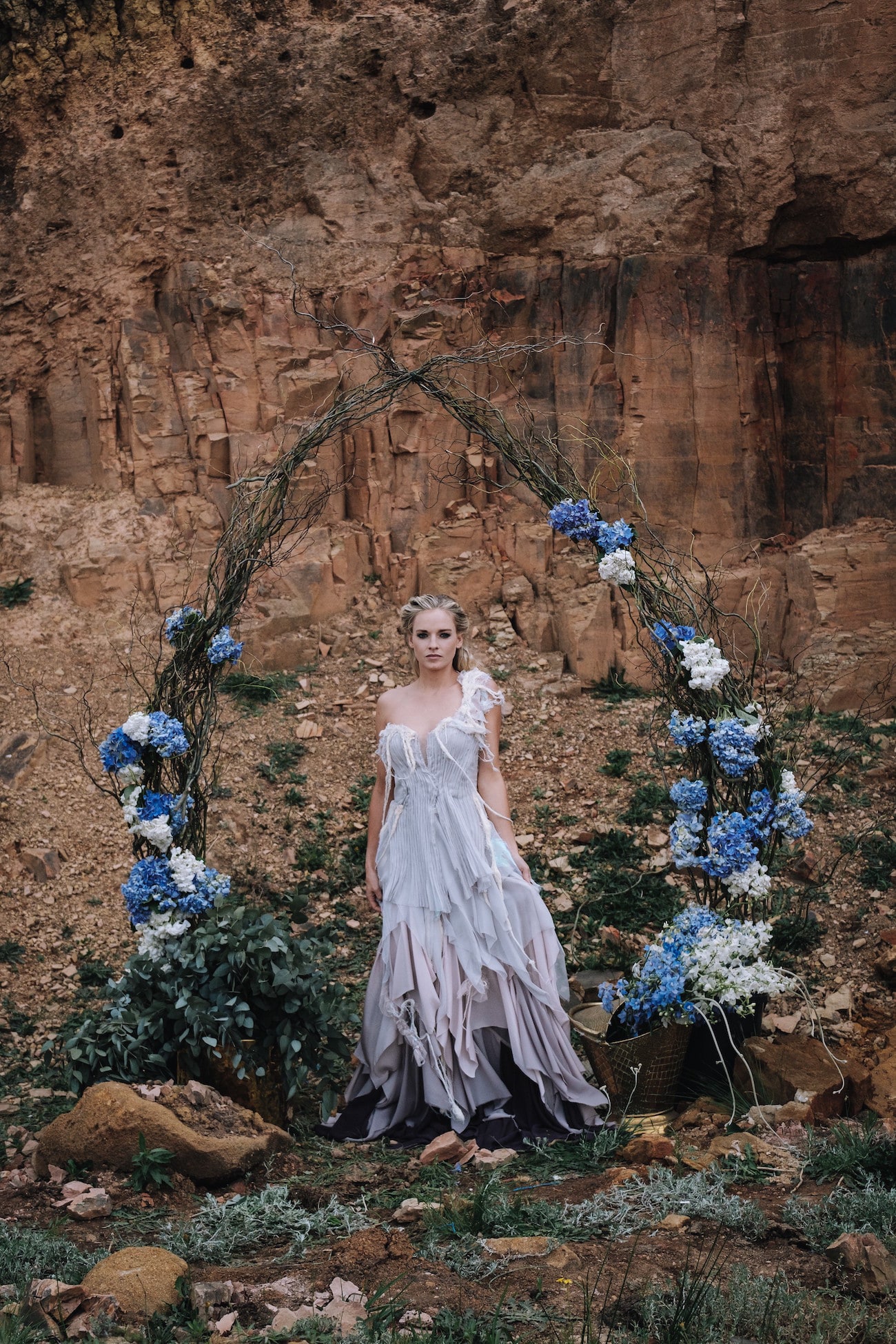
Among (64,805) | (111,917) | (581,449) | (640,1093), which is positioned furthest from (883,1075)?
(581,449)

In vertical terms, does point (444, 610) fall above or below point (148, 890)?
above

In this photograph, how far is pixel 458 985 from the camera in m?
4.54

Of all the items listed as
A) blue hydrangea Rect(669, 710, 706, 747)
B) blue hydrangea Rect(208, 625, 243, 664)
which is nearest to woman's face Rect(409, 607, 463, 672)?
blue hydrangea Rect(208, 625, 243, 664)

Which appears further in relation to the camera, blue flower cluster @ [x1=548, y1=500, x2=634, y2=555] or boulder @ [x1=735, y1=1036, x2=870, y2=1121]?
blue flower cluster @ [x1=548, y1=500, x2=634, y2=555]

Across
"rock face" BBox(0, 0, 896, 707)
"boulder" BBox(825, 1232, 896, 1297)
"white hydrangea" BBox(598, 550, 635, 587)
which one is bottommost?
"boulder" BBox(825, 1232, 896, 1297)

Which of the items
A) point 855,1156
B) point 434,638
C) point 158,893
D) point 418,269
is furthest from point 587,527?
point 418,269

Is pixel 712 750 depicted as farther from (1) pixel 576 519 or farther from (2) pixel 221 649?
(2) pixel 221 649

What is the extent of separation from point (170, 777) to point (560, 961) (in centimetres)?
185

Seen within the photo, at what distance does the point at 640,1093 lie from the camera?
4551mm

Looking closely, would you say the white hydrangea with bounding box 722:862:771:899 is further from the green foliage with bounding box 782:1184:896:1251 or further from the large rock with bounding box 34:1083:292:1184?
the large rock with bounding box 34:1083:292:1184

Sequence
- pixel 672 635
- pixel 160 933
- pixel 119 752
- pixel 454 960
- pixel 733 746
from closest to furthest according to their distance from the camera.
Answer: pixel 454 960 → pixel 160 933 → pixel 733 746 → pixel 119 752 → pixel 672 635

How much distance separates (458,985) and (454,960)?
0.31ft

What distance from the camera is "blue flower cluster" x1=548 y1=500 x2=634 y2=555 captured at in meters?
5.11

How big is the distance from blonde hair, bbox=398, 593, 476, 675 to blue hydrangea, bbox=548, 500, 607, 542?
62 centimetres
